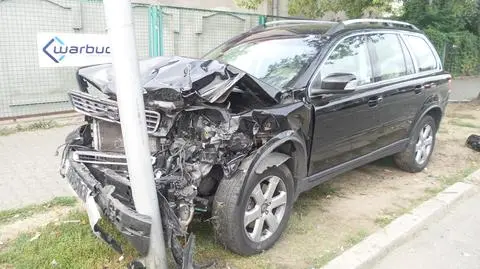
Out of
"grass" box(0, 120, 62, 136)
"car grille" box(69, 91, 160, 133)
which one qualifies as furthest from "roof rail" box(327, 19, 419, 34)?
"grass" box(0, 120, 62, 136)

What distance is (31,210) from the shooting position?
4.39m

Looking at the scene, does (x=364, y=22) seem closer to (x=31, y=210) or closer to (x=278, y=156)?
(x=278, y=156)

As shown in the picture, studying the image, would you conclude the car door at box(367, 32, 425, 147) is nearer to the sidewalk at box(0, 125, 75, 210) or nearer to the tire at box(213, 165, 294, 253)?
the tire at box(213, 165, 294, 253)

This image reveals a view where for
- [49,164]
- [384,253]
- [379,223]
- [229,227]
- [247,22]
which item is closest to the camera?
[229,227]

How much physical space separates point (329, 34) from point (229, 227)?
2.23 metres

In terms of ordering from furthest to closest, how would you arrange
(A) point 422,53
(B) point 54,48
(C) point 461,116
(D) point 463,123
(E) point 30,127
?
(C) point 461,116
(D) point 463,123
(B) point 54,48
(E) point 30,127
(A) point 422,53

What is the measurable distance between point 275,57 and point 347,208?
171 centimetres

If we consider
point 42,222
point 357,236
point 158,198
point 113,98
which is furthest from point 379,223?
point 42,222

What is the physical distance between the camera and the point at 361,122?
4.69 meters

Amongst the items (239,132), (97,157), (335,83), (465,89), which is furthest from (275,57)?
(465,89)

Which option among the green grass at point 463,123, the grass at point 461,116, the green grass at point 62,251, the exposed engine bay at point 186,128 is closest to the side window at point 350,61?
the exposed engine bay at point 186,128

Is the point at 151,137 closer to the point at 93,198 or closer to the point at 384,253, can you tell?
the point at 93,198

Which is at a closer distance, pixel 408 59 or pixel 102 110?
pixel 102 110

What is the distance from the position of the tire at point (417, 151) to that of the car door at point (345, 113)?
41.0 inches
